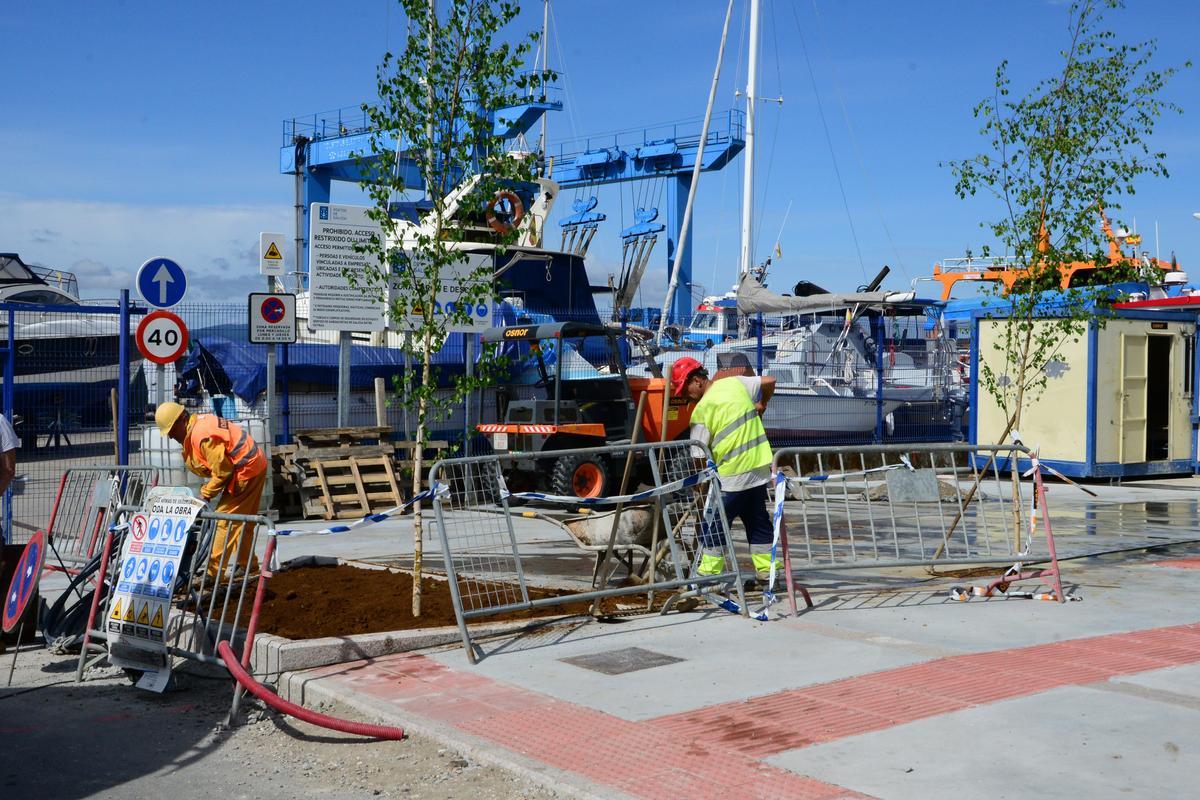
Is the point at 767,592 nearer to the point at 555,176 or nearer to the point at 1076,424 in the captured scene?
the point at 1076,424

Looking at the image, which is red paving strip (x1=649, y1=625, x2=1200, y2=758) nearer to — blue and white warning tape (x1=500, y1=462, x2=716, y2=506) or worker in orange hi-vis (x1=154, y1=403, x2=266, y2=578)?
blue and white warning tape (x1=500, y1=462, x2=716, y2=506)

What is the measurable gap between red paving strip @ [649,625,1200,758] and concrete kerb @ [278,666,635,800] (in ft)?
2.43

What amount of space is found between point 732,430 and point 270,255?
8.69 metres

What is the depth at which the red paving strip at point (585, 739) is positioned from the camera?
4793 mm

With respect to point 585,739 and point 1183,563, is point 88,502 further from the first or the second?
point 1183,563

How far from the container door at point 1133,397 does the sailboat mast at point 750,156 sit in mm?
13017

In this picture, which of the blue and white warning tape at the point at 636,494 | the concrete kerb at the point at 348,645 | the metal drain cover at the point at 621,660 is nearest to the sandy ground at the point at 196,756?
the concrete kerb at the point at 348,645

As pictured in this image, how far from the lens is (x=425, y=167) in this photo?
7965 mm

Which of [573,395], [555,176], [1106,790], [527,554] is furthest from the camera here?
[555,176]

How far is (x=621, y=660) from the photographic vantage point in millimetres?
6980

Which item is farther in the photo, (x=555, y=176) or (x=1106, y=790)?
(x=555, y=176)

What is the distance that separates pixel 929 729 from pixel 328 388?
13.7 meters

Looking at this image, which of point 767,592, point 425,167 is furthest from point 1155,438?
point 425,167

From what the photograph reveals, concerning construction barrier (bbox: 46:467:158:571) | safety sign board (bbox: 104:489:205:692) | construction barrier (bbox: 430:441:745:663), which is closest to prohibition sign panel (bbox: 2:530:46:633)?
safety sign board (bbox: 104:489:205:692)
